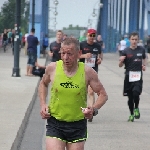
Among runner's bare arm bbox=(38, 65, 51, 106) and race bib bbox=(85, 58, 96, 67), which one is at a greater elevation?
runner's bare arm bbox=(38, 65, 51, 106)

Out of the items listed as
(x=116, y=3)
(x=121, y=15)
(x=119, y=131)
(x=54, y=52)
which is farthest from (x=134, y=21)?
(x=119, y=131)

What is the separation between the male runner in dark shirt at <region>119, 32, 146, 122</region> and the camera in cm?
1371

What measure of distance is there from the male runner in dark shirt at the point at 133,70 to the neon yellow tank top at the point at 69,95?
6672mm

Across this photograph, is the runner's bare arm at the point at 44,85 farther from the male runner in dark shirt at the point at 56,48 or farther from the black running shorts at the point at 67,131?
the male runner in dark shirt at the point at 56,48

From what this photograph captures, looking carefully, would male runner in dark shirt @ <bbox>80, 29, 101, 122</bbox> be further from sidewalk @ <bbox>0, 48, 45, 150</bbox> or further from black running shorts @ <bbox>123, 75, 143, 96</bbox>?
sidewalk @ <bbox>0, 48, 45, 150</bbox>

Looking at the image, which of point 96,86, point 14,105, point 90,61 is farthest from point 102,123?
point 96,86

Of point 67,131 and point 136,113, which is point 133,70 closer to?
point 136,113

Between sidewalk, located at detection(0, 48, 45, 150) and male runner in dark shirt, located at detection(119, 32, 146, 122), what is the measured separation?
2.01 meters

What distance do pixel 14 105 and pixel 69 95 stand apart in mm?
8628

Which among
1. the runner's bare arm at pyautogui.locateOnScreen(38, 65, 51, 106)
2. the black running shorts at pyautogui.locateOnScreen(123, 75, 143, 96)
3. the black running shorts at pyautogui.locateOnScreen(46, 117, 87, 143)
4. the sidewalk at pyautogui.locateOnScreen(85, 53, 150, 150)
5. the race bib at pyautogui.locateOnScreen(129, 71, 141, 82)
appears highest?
the runner's bare arm at pyautogui.locateOnScreen(38, 65, 51, 106)

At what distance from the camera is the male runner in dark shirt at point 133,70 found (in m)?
13.7

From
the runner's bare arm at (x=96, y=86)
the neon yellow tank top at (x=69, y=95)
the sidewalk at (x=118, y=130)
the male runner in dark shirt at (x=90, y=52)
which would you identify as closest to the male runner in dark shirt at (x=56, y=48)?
the sidewalk at (x=118, y=130)

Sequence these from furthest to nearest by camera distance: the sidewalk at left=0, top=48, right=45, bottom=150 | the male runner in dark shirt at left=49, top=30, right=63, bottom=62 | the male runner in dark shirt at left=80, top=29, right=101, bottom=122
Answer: the male runner in dark shirt at left=49, top=30, right=63, bottom=62 < the male runner in dark shirt at left=80, top=29, right=101, bottom=122 < the sidewalk at left=0, top=48, right=45, bottom=150

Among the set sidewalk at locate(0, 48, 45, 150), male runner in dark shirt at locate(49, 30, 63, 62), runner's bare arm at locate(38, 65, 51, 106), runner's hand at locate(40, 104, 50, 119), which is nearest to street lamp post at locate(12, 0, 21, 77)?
sidewalk at locate(0, 48, 45, 150)
